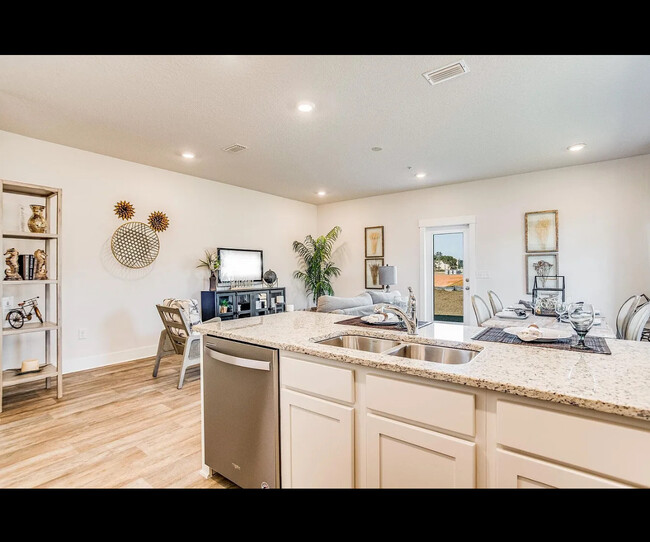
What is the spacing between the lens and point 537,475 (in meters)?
0.95

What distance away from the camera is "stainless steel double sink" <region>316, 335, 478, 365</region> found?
1517 mm

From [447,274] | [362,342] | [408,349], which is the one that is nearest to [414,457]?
[408,349]

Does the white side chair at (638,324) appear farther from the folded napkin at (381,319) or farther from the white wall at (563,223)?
the white wall at (563,223)

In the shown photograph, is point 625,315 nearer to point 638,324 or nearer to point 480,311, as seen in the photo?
point 638,324

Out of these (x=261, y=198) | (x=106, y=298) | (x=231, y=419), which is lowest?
(x=231, y=419)

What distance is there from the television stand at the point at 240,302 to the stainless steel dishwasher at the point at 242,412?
323 cm

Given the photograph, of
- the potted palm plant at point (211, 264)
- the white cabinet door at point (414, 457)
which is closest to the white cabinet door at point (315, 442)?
the white cabinet door at point (414, 457)

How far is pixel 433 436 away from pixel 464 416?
0.14 metres

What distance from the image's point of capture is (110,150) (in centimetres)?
396

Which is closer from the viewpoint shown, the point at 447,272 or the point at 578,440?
the point at 578,440

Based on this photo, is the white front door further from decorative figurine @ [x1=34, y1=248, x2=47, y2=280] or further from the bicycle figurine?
the bicycle figurine
